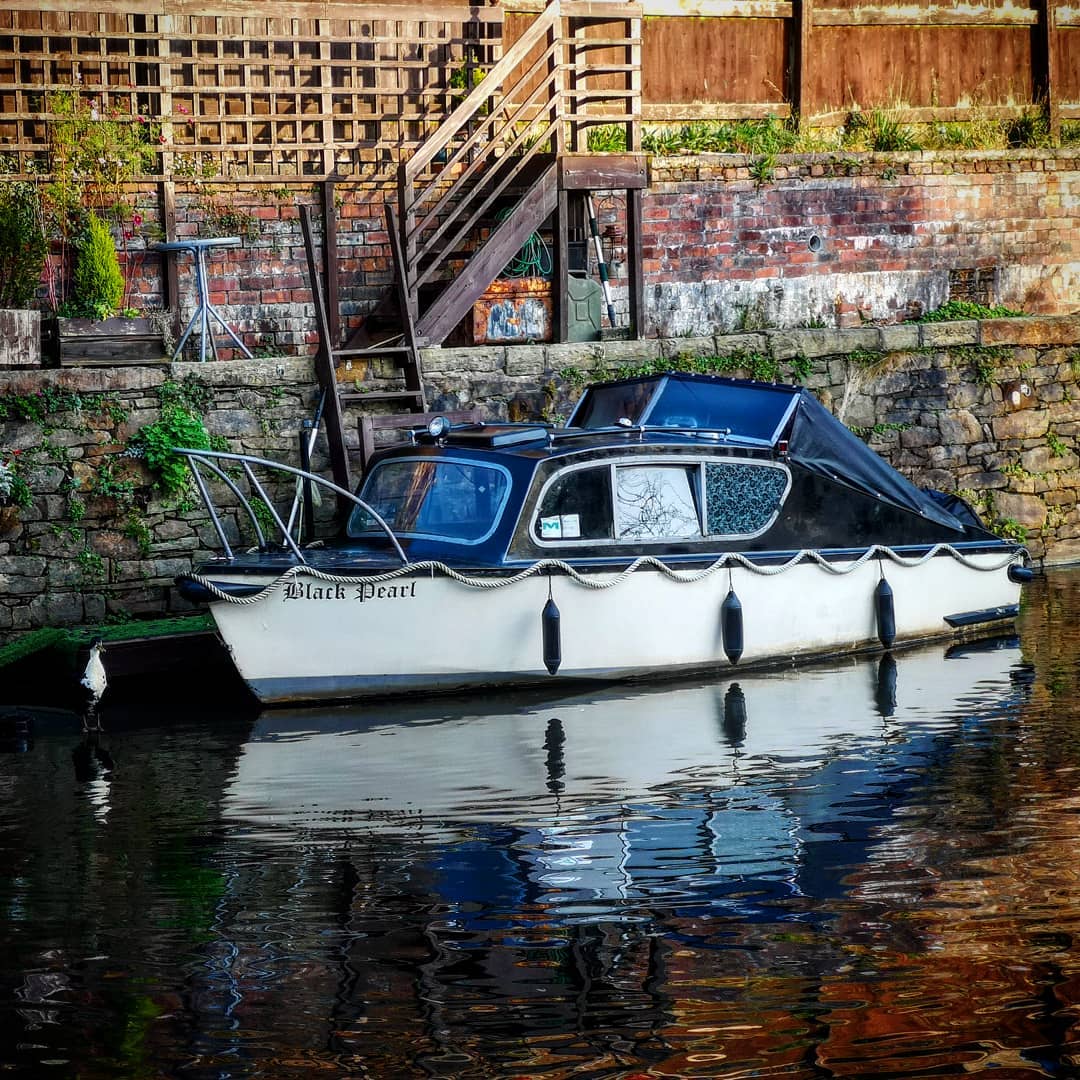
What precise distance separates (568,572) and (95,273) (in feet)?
18.2

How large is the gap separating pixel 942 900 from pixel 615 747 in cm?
314

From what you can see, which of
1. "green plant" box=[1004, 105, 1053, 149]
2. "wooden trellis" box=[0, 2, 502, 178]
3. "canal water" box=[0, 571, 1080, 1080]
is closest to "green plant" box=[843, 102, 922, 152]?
"green plant" box=[1004, 105, 1053, 149]

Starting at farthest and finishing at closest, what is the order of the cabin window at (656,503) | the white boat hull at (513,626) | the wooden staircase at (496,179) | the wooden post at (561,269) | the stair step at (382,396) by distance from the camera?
1. the wooden post at (561,269)
2. the wooden staircase at (496,179)
3. the stair step at (382,396)
4. the cabin window at (656,503)
5. the white boat hull at (513,626)

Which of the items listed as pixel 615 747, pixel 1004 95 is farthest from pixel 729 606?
pixel 1004 95

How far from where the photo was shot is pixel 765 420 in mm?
11922

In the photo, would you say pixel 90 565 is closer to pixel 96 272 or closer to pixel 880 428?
pixel 96 272

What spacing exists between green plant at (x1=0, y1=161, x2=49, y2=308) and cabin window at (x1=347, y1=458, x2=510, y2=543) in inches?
159

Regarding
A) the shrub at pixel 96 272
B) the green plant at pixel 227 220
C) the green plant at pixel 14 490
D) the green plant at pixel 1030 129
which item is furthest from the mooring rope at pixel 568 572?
the green plant at pixel 1030 129

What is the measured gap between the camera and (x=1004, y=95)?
60.8 ft

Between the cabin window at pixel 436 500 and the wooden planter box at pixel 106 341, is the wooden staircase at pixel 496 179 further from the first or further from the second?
the cabin window at pixel 436 500

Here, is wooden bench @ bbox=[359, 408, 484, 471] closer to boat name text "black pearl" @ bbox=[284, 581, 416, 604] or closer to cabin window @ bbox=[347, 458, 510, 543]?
cabin window @ bbox=[347, 458, 510, 543]

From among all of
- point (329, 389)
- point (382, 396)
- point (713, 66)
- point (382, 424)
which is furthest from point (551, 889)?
point (713, 66)

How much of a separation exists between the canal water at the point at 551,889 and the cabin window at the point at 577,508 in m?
1.10

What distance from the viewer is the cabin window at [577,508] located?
35.1 ft
